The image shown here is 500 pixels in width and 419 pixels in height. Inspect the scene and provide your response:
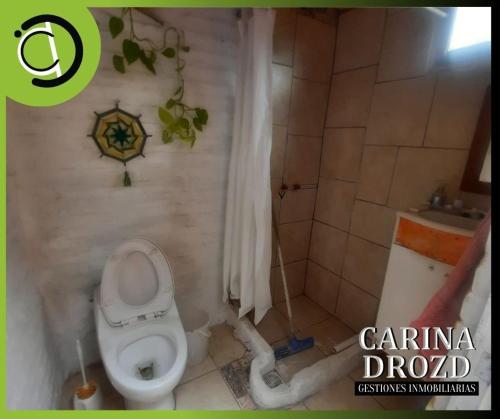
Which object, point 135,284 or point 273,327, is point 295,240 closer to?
point 273,327

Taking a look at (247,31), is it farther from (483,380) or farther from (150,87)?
(483,380)

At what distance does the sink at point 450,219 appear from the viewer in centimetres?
90

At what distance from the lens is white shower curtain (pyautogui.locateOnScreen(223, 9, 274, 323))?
1.15 metres

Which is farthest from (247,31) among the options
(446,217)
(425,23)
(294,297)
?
(294,297)

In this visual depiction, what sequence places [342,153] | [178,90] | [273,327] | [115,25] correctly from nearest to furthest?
[115,25]
[178,90]
[342,153]
[273,327]

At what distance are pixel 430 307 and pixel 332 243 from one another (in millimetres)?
980

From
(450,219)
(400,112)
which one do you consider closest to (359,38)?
(400,112)

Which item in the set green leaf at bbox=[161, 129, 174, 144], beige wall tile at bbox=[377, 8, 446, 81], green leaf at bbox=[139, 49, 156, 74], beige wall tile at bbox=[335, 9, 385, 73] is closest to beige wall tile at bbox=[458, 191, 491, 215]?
beige wall tile at bbox=[377, 8, 446, 81]

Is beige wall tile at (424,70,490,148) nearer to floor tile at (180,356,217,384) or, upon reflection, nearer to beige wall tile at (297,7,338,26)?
beige wall tile at (297,7,338,26)

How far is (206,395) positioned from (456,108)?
1.74 metres

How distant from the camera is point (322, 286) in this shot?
187cm

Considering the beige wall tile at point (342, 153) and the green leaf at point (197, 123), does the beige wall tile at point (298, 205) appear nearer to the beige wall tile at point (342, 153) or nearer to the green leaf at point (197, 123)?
the beige wall tile at point (342, 153)

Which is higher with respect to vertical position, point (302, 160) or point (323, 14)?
point (323, 14)

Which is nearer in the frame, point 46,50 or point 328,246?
point 46,50
